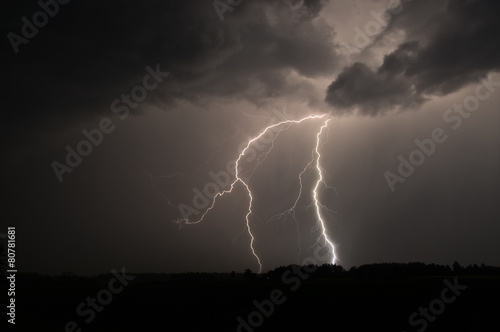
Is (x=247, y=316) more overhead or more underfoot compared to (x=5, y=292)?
more underfoot

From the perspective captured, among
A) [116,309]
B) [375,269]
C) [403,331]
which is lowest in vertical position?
[403,331]

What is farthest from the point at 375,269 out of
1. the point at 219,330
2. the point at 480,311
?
the point at 219,330

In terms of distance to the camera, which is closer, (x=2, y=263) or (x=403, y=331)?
(x=403, y=331)

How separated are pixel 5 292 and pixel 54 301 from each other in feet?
31.9

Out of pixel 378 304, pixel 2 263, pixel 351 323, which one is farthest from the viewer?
pixel 2 263

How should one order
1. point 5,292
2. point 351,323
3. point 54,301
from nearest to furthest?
point 351,323
point 54,301
point 5,292

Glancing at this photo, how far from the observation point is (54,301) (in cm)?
2445

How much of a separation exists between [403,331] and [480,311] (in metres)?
3.32

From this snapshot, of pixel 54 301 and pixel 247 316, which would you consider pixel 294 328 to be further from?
pixel 54 301

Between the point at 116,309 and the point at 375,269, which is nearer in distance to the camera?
the point at 116,309

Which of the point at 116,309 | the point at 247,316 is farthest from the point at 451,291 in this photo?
the point at 116,309

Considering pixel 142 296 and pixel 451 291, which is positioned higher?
pixel 142 296

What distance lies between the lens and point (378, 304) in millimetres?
15250

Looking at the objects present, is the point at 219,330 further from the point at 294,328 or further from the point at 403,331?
the point at 403,331
